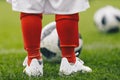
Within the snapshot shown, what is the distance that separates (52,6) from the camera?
Answer: 4.34 m

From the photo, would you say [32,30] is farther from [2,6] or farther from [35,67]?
[2,6]

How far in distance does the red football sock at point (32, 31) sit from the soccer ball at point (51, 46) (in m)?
0.99

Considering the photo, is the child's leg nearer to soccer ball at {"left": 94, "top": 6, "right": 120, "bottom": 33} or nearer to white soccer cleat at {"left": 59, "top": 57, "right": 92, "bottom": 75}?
white soccer cleat at {"left": 59, "top": 57, "right": 92, "bottom": 75}

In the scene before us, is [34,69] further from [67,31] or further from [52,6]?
[52,6]

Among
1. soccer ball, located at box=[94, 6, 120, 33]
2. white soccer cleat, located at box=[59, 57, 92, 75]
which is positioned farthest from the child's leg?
soccer ball, located at box=[94, 6, 120, 33]

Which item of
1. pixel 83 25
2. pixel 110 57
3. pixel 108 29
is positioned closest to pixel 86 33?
pixel 108 29

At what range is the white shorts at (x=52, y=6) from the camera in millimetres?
4293

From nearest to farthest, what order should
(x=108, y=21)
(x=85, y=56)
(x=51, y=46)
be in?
(x=51, y=46)
(x=85, y=56)
(x=108, y=21)

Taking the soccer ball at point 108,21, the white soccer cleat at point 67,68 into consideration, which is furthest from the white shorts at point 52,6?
the soccer ball at point 108,21

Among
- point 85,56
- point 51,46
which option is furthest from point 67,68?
point 85,56

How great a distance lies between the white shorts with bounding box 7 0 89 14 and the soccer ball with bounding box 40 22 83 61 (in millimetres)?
1100

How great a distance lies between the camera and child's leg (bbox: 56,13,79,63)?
436cm

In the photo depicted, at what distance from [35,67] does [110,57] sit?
1761 millimetres

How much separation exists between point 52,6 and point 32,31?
29 centimetres
